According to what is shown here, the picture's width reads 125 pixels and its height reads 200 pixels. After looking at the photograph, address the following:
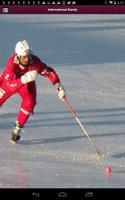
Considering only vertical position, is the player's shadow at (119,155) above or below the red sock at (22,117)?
below

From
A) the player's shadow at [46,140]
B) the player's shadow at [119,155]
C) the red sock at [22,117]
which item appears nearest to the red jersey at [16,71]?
the red sock at [22,117]

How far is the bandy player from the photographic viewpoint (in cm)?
889

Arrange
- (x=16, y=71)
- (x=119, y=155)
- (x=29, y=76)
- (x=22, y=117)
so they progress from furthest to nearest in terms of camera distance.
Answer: (x=22, y=117)
(x=16, y=71)
(x=119, y=155)
(x=29, y=76)

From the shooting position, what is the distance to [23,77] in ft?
28.6

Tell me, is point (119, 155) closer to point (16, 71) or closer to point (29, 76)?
point (29, 76)

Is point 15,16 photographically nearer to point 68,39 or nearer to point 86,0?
point 68,39

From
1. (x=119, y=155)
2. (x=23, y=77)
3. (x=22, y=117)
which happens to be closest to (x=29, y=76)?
(x=23, y=77)

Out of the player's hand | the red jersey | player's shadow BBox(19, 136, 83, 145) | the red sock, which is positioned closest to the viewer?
the player's hand

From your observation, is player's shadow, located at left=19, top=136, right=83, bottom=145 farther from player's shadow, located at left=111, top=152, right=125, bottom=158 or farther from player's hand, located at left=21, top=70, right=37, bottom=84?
player's hand, located at left=21, top=70, right=37, bottom=84

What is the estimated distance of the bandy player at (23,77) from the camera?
29.2ft

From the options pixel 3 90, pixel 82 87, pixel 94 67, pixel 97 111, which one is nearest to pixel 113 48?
pixel 94 67

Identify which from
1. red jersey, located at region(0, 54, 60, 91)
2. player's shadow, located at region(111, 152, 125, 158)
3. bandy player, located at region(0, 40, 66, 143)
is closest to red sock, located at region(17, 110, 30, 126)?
bandy player, located at region(0, 40, 66, 143)

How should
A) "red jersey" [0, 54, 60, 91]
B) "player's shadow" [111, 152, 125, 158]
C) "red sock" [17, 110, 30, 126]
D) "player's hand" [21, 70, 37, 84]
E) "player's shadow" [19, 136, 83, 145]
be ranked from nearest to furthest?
"player's hand" [21, 70, 37, 84] → "player's shadow" [111, 152, 125, 158] → "red jersey" [0, 54, 60, 91] → "red sock" [17, 110, 30, 126] → "player's shadow" [19, 136, 83, 145]

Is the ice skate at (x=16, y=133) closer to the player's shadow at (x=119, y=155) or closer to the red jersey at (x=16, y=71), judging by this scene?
the red jersey at (x=16, y=71)
